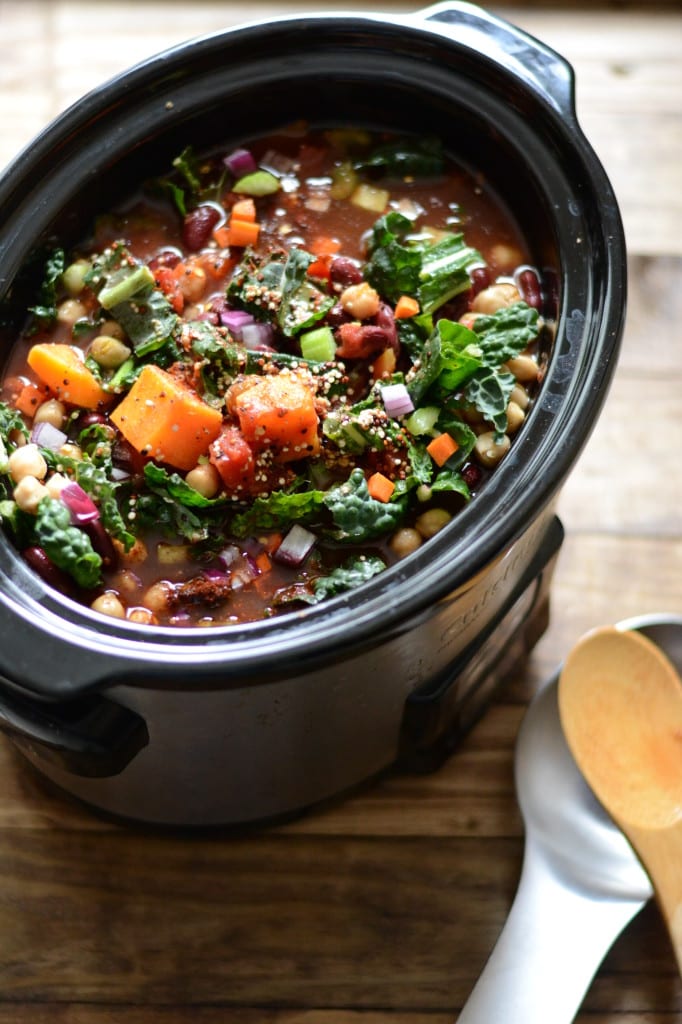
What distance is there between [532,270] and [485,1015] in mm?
1473

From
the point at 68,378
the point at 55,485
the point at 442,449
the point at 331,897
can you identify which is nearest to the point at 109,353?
→ the point at 68,378

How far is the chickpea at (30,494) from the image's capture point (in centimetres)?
220

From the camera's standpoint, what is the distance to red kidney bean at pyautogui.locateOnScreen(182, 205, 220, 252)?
8.63 ft

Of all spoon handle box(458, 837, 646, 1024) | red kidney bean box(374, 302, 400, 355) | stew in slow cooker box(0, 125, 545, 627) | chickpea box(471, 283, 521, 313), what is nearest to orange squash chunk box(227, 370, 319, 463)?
stew in slow cooker box(0, 125, 545, 627)

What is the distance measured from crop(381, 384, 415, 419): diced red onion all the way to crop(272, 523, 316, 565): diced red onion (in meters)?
0.28

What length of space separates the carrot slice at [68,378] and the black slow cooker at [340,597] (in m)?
0.12

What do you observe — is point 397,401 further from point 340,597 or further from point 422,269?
point 340,597

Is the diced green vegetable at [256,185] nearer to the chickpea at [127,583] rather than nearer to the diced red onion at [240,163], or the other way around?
the diced red onion at [240,163]

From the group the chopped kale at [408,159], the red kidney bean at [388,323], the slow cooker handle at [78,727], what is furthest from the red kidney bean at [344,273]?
the slow cooker handle at [78,727]

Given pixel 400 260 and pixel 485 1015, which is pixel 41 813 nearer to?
pixel 485 1015

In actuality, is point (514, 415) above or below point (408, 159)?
below

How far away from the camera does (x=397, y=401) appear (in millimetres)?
2346

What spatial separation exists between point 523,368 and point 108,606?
0.89 metres

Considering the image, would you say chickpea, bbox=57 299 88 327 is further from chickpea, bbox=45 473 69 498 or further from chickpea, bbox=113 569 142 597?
chickpea, bbox=113 569 142 597
